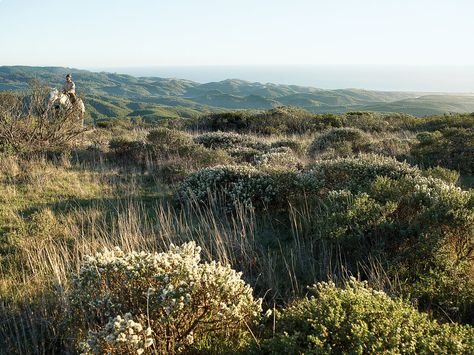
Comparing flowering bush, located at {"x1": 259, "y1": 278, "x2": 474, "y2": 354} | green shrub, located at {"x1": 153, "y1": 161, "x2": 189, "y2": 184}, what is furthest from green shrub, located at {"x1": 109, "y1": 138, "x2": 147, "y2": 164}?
flowering bush, located at {"x1": 259, "y1": 278, "x2": 474, "y2": 354}

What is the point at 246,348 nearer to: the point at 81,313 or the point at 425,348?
the point at 425,348

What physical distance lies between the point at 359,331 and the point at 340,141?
1165 cm

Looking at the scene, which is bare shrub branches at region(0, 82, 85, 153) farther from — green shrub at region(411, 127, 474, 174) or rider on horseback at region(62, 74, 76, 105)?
green shrub at region(411, 127, 474, 174)

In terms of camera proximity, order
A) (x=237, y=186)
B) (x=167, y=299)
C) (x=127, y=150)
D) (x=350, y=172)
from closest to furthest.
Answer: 1. (x=167, y=299)
2. (x=350, y=172)
3. (x=237, y=186)
4. (x=127, y=150)

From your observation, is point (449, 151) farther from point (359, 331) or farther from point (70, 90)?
point (70, 90)

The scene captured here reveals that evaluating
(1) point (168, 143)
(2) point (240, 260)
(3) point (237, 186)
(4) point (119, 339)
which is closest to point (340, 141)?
(1) point (168, 143)

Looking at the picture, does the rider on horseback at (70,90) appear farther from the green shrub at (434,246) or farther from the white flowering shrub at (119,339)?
the white flowering shrub at (119,339)

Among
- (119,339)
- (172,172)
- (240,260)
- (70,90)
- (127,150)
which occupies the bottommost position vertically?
(240,260)

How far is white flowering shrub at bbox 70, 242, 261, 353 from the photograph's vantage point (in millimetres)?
3215

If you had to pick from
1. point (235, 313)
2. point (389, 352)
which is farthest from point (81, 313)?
point (389, 352)

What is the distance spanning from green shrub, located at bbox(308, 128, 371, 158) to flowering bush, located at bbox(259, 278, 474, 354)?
33.2 feet

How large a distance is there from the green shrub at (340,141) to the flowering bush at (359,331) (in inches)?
398

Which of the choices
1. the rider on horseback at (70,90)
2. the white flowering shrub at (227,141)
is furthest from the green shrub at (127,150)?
the rider on horseback at (70,90)

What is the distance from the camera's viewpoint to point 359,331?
2844 millimetres
